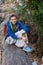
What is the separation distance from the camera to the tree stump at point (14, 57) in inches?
141

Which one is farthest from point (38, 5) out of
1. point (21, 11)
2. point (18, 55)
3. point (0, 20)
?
point (0, 20)

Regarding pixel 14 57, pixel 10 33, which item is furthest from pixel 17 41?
pixel 14 57

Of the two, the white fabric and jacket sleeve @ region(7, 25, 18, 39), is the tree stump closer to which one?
the white fabric

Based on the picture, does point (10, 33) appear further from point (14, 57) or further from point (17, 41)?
point (14, 57)

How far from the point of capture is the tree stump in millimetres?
3594

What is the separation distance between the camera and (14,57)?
12.2 ft

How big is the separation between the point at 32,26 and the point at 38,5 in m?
1.13

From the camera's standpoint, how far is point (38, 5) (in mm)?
4758

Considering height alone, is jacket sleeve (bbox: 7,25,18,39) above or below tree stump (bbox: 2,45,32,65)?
above

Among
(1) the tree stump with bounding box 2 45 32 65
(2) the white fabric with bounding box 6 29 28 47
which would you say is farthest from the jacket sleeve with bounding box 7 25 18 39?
(1) the tree stump with bounding box 2 45 32 65

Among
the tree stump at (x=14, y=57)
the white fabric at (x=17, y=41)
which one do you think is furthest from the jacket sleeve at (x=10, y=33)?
the tree stump at (x=14, y=57)

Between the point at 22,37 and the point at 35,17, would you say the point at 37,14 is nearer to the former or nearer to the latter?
the point at 35,17

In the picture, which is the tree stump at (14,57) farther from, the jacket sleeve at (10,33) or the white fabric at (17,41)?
the jacket sleeve at (10,33)

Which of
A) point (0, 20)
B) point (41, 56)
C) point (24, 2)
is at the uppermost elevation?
point (24, 2)
